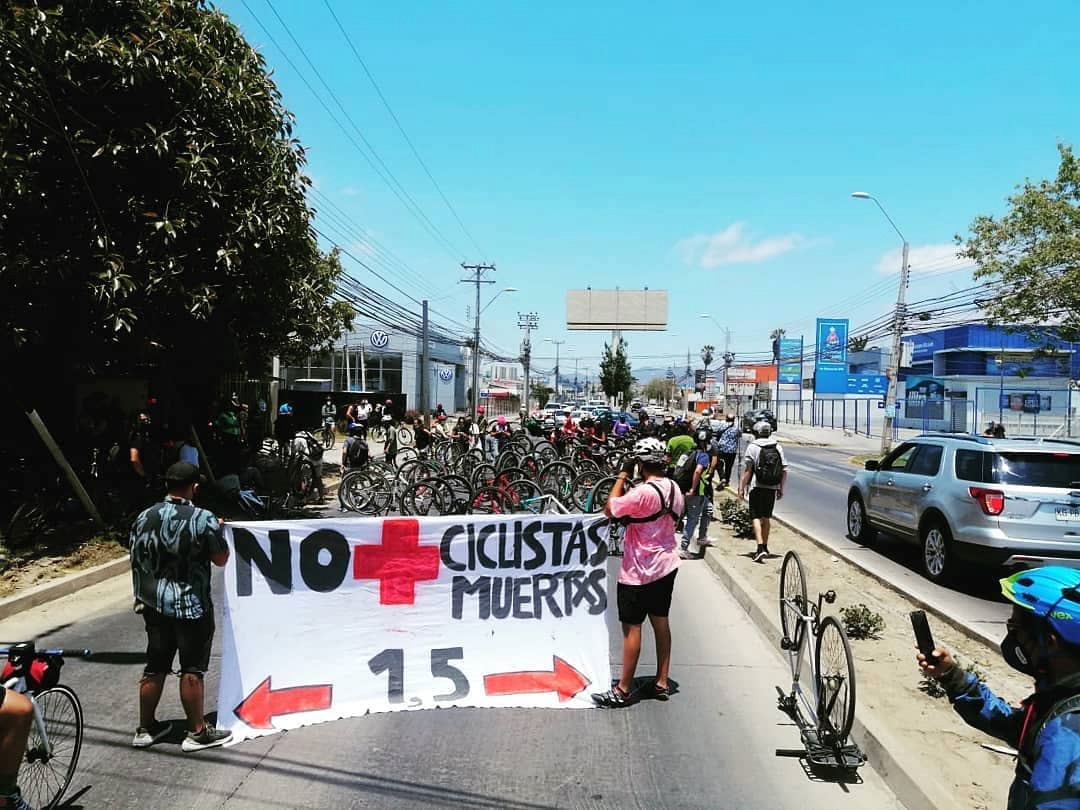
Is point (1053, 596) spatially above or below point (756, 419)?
below

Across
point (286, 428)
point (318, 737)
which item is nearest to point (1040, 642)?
point (318, 737)

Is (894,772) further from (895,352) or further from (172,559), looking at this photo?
(895,352)

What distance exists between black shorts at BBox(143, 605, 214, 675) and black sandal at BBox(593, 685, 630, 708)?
2.45 m

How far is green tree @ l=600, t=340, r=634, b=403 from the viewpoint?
7647 centimetres

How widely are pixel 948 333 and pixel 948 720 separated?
192ft

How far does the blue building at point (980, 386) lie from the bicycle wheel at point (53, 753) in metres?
35.9

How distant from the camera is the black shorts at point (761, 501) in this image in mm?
9711

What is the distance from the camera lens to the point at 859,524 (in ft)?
39.2

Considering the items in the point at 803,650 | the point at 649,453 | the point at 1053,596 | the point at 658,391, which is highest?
the point at 649,453

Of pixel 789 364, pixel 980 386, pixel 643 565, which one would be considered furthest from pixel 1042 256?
pixel 789 364

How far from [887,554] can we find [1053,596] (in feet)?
31.5

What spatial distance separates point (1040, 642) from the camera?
2.29 meters

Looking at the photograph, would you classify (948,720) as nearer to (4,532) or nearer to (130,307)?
(130,307)

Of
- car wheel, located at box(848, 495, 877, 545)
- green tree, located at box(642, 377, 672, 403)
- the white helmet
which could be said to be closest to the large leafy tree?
the white helmet
